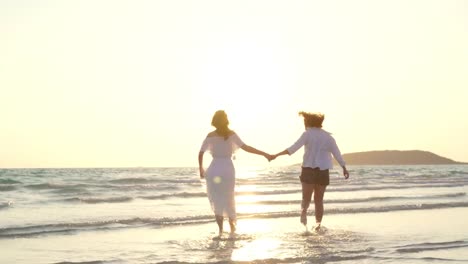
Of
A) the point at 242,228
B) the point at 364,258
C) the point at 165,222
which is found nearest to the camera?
the point at 364,258

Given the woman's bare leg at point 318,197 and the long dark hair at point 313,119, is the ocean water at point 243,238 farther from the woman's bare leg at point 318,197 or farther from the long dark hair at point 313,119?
the long dark hair at point 313,119

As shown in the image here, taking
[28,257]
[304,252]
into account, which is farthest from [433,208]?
[28,257]

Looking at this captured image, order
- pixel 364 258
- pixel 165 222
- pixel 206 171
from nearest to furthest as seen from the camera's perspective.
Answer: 1. pixel 364 258
2. pixel 206 171
3. pixel 165 222

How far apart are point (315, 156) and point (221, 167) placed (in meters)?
1.83

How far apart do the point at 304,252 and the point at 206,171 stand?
2791 mm

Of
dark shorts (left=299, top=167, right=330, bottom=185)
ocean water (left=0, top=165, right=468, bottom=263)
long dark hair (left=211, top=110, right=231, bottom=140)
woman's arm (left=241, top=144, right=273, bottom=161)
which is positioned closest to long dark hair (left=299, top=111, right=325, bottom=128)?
dark shorts (left=299, top=167, right=330, bottom=185)

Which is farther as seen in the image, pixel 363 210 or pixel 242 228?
pixel 363 210

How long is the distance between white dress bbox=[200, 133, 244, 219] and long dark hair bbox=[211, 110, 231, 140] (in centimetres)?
12

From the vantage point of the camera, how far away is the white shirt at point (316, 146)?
11406 mm

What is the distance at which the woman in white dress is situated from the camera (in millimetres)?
10594

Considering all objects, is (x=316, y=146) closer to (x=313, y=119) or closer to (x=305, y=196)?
(x=313, y=119)

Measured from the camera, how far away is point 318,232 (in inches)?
440

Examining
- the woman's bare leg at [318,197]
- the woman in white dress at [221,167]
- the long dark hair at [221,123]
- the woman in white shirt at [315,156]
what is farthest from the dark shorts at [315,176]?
the long dark hair at [221,123]

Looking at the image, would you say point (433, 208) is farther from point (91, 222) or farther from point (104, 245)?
point (104, 245)
